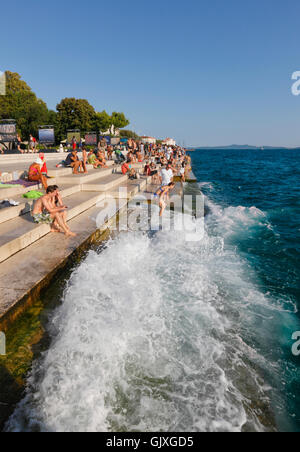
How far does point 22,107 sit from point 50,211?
49955 millimetres

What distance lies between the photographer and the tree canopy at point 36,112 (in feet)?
144

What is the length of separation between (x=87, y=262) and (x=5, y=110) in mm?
55392

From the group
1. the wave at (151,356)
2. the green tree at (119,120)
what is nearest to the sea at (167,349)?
the wave at (151,356)

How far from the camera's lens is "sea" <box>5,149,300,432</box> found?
2.68 metres

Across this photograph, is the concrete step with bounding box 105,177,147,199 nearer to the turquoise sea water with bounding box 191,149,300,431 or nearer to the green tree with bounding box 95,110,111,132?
the turquoise sea water with bounding box 191,149,300,431

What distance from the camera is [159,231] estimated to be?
810 cm

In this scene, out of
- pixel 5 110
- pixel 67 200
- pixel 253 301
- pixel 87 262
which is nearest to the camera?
pixel 253 301

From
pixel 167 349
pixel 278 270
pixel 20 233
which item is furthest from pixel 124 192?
pixel 167 349

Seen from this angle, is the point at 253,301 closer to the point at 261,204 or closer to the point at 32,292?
the point at 32,292

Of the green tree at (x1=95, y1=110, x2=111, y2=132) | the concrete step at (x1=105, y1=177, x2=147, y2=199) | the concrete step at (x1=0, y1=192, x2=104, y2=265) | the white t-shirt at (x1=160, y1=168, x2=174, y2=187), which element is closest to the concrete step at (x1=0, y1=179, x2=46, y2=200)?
the concrete step at (x1=0, y1=192, x2=104, y2=265)

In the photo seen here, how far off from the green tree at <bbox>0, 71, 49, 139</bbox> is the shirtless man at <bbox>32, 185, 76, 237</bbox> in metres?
40.5

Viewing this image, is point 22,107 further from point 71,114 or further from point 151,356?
point 151,356

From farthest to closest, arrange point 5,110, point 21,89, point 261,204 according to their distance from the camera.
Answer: point 21,89 → point 5,110 → point 261,204
